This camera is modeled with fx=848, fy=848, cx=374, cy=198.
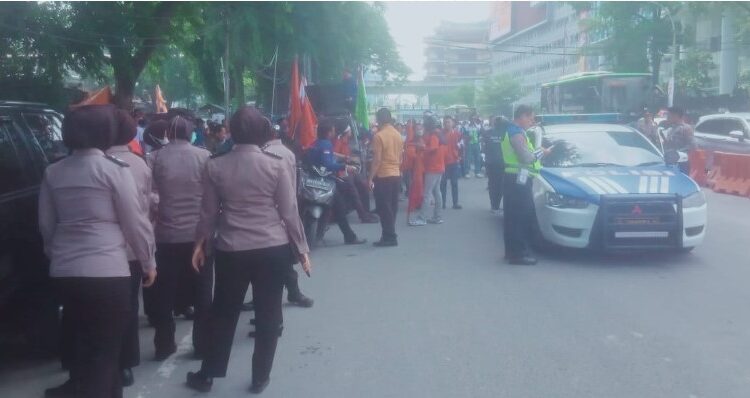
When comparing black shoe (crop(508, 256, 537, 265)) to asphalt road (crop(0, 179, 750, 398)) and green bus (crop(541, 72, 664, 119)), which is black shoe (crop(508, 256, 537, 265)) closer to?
asphalt road (crop(0, 179, 750, 398))

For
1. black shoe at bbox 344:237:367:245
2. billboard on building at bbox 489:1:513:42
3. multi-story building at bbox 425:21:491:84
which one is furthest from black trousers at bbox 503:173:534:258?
multi-story building at bbox 425:21:491:84

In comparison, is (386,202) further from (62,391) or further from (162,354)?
(62,391)

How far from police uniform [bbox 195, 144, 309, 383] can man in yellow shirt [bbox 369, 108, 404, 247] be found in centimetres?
591

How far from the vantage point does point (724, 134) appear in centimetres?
2058

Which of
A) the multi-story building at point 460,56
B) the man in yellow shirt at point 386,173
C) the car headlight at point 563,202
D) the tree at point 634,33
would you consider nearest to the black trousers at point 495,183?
the man in yellow shirt at point 386,173

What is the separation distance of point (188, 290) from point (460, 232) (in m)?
6.63

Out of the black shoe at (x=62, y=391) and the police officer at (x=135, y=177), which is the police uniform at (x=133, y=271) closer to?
the police officer at (x=135, y=177)

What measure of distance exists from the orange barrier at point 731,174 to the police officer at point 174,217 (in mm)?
14137

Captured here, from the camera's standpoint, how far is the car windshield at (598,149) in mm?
10742

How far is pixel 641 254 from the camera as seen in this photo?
10398 millimetres

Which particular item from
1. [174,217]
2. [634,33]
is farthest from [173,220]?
[634,33]

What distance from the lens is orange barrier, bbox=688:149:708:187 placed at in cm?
1978

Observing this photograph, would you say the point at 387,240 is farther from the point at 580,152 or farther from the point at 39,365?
the point at 39,365

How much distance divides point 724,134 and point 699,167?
1.37 meters
